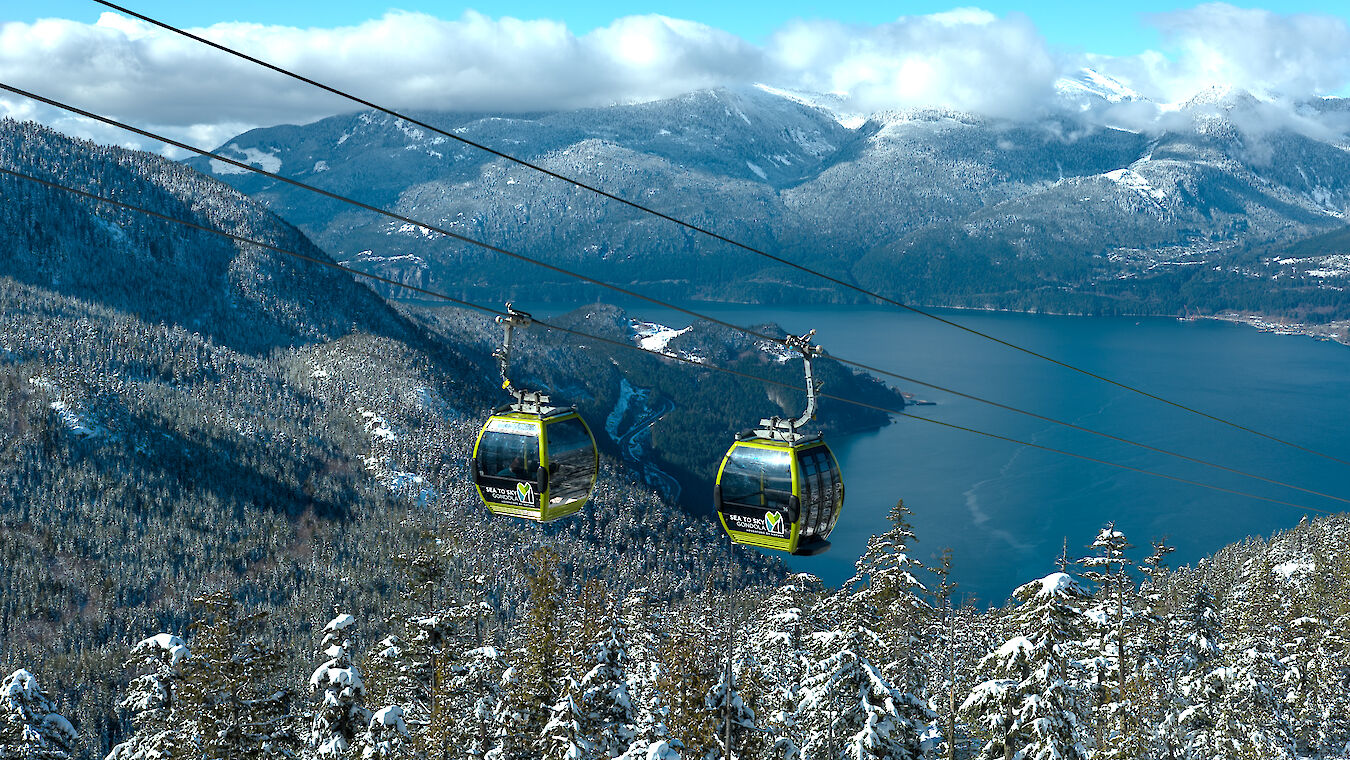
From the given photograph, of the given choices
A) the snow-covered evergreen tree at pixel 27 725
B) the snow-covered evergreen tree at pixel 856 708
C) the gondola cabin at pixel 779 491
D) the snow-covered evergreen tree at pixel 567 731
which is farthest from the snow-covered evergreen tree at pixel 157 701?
the snow-covered evergreen tree at pixel 856 708

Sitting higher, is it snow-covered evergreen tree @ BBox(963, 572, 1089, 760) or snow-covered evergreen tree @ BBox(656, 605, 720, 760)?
snow-covered evergreen tree @ BBox(963, 572, 1089, 760)

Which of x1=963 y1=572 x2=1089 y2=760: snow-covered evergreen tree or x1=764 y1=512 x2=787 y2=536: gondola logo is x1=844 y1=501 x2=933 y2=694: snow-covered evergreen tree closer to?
x1=963 y1=572 x2=1089 y2=760: snow-covered evergreen tree

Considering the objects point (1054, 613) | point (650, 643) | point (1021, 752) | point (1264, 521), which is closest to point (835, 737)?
point (1021, 752)

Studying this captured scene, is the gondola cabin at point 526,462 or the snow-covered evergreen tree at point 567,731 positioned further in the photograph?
the snow-covered evergreen tree at point 567,731

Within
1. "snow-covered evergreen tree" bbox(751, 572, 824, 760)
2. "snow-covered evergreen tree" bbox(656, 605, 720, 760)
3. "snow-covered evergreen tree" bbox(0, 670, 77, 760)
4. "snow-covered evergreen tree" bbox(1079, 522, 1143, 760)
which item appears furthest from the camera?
"snow-covered evergreen tree" bbox(751, 572, 824, 760)

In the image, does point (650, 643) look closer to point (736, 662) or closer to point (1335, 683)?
point (736, 662)

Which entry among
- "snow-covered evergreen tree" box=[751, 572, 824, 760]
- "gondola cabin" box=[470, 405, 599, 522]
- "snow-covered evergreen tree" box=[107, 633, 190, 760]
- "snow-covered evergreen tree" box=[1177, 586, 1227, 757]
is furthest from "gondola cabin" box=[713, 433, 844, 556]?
"snow-covered evergreen tree" box=[107, 633, 190, 760]

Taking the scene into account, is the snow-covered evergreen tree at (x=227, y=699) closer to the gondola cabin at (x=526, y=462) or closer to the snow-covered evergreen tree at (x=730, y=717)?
the gondola cabin at (x=526, y=462)
